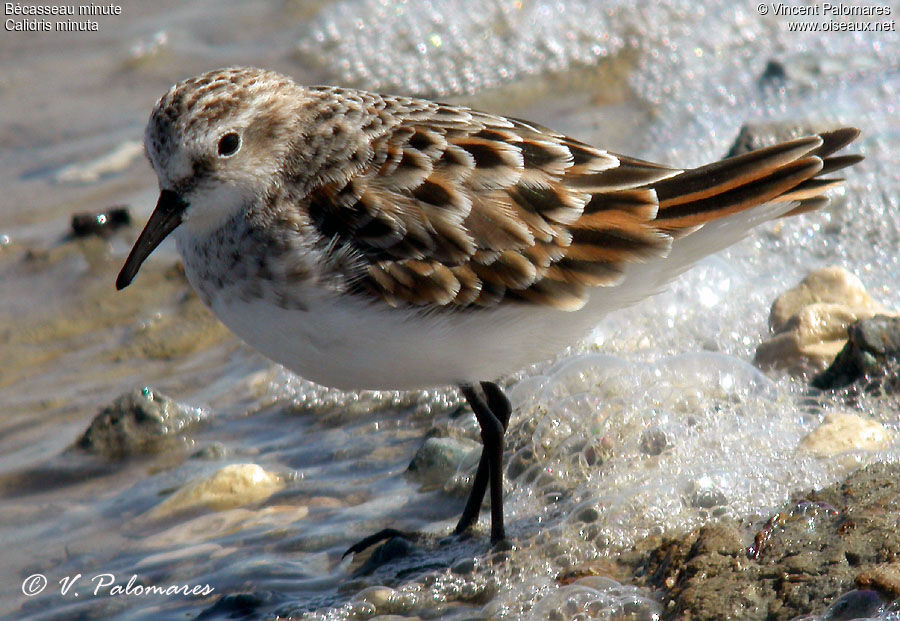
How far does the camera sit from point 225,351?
6773 millimetres

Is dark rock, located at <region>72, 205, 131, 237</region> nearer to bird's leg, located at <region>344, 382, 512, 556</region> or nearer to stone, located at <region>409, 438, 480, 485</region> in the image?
stone, located at <region>409, 438, 480, 485</region>

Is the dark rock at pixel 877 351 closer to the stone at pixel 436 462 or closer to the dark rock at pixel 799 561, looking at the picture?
the dark rock at pixel 799 561

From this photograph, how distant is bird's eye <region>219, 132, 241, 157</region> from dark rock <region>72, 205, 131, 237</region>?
3.48m

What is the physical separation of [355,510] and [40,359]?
253 cm

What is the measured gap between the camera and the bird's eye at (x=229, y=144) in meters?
4.51

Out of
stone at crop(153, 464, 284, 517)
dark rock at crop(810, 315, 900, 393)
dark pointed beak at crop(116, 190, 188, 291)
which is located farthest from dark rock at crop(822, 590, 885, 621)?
dark pointed beak at crop(116, 190, 188, 291)

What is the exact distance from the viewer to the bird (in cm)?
432

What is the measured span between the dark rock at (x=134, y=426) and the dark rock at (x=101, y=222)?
215cm

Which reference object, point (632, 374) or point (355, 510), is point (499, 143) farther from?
point (355, 510)

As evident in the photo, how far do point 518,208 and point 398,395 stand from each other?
1.95 m

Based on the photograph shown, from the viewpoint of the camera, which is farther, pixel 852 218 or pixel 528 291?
pixel 852 218

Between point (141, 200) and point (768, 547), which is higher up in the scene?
point (141, 200)

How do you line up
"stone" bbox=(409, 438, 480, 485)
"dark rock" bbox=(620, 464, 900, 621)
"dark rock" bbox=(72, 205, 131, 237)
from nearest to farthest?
"dark rock" bbox=(620, 464, 900, 621), "stone" bbox=(409, 438, 480, 485), "dark rock" bbox=(72, 205, 131, 237)

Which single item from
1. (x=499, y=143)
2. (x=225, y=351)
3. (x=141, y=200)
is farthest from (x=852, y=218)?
(x=141, y=200)
